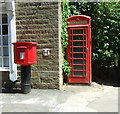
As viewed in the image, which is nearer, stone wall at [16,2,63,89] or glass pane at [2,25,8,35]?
stone wall at [16,2,63,89]

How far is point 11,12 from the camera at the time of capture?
5.34m

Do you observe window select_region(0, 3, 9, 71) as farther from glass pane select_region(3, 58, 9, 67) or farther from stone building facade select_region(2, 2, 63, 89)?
stone building facade select_region(2, 2, 63, 89)

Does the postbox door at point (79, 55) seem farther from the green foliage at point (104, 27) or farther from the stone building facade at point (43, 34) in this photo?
the green foliage at point (104, 27)

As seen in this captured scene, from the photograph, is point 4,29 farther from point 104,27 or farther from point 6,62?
point 104,27

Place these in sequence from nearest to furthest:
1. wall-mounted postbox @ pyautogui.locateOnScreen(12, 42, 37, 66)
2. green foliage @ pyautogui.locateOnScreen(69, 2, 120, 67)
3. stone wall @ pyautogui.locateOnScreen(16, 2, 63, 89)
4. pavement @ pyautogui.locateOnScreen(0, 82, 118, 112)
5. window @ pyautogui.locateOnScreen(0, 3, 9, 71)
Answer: pavement @ pyautogui.locateOnScreen(0, 82, 118, 112) → wall-mounted postbox @ pyautogui.locateOnScreen(12, 42, 37, 66) → stone wall @ pyautogui.locateOnScreen(16, 2, 63, 89) → window @ pyautogui.locateOnScreen(0, 3, 9, 71) → green foliage @ pyautogui.locateOnScreen(69, 2, 120, 67)

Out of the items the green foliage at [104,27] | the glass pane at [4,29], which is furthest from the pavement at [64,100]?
the glass pane at [4,29]

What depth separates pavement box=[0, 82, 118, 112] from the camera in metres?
3.89

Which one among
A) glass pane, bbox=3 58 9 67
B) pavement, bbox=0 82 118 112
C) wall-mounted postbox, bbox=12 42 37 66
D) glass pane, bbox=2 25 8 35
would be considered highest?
glass pane, bbox=2 25 8 35

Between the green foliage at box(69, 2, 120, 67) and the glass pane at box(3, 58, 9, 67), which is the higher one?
the green foliage at box(69, 2, 120, 67)

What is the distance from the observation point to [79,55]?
228 inches

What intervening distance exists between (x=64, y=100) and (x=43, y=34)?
2.09 meters

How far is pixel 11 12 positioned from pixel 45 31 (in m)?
1.20

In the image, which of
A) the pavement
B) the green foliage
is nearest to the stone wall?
the pavement

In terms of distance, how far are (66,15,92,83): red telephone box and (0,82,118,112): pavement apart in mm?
463
